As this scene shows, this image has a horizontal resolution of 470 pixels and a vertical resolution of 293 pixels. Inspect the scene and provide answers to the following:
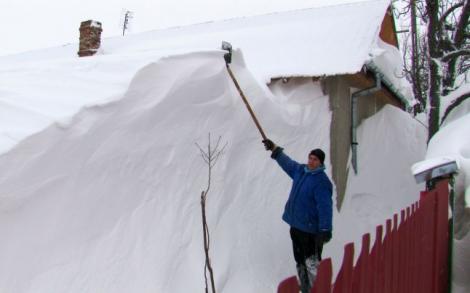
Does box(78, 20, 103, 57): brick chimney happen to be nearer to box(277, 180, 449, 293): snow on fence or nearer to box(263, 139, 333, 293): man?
box(263, 139, 333, 293): man

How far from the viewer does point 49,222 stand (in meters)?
3.04

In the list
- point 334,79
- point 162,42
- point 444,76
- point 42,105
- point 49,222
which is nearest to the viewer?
point 49,222

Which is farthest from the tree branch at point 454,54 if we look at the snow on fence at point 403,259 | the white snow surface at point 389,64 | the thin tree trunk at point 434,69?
the snow on fence at point 403,259

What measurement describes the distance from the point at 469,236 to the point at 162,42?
8.51 metres

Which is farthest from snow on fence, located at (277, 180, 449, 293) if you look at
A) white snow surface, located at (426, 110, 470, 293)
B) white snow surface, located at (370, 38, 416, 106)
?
white snow surface, located at (370, 38, 416, 106)

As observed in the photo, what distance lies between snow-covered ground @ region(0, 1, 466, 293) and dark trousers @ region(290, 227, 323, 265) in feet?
1.34

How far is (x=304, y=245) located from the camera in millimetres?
4383

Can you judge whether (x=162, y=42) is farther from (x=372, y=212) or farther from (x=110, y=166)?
(x=110, y=166)

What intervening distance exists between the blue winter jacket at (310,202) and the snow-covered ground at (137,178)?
586 mm

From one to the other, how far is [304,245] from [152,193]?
1562mm

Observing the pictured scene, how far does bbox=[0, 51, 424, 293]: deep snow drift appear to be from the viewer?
9.66 ft

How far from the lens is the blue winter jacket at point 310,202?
13.7ft

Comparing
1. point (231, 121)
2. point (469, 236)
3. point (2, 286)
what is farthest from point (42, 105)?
point (469, 236)

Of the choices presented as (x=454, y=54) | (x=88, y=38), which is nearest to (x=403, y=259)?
(x=88, y=38)
